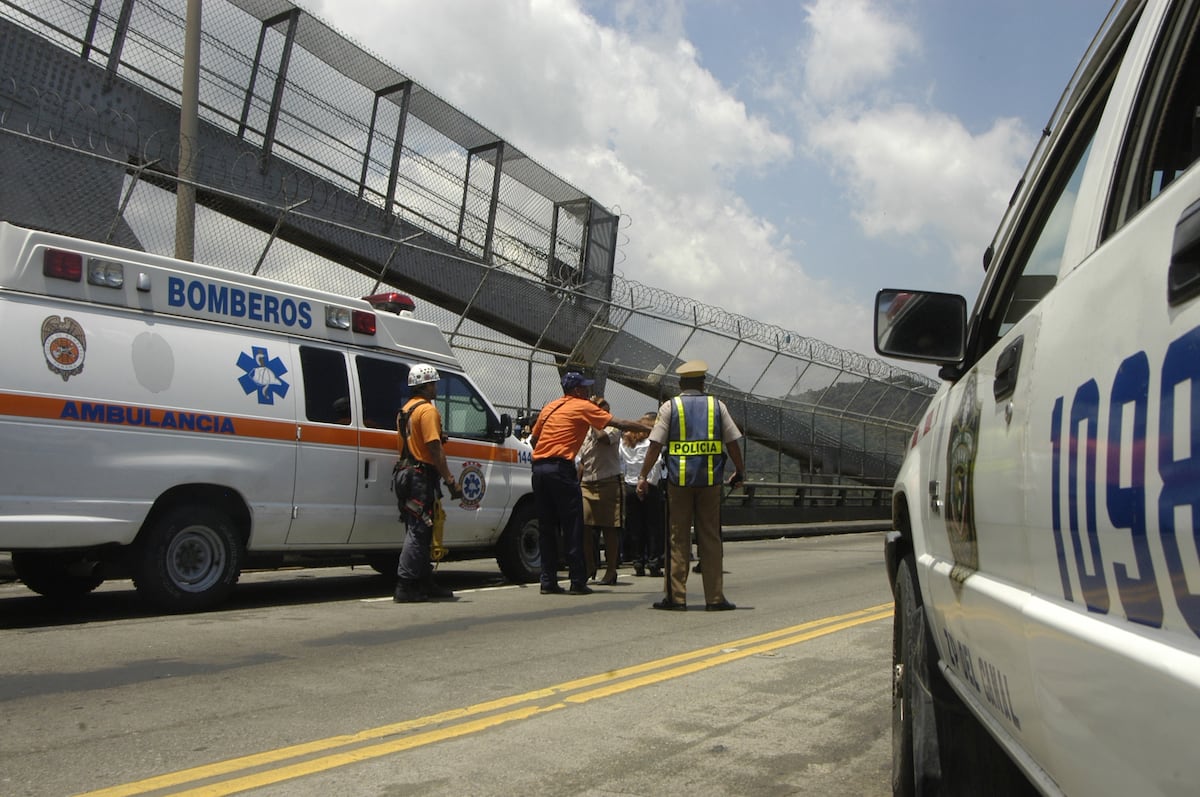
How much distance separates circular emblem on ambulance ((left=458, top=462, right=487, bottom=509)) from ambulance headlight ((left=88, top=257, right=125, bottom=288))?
3.47 metres

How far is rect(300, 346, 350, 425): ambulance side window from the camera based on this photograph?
8.59m

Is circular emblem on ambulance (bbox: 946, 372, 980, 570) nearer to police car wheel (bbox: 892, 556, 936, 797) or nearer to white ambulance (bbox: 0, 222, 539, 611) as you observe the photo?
police car wheel (bbox: 892, 556, 936, 797)

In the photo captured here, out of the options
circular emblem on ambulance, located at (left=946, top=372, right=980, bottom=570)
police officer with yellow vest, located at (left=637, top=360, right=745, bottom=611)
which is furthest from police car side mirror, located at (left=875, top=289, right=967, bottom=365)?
police officer with yellow vest, located at (left=637, top=360, right=745, bottom=611)

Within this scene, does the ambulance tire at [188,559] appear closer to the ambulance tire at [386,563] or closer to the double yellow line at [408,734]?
the ambulance tire at [386,563]

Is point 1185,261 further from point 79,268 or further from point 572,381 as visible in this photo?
point 572,381

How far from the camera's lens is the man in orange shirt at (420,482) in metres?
8.70

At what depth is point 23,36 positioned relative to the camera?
1316cm

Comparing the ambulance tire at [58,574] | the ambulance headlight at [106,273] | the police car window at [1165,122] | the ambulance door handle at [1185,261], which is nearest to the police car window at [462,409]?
the ambulance headlight at [106,273]

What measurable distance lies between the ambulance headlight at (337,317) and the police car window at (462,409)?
3.59 feet

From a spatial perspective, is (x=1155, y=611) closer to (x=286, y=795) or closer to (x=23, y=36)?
(x=286, y=795)

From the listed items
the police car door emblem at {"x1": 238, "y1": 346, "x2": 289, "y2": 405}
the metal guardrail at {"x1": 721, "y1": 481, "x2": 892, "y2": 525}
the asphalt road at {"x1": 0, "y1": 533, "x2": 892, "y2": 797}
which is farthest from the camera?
the metal guardrail at {"x1": 721, "y1": 481, "x2": 892, "y2": 525}

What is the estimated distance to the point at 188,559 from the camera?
25.6ft

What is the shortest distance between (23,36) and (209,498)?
830 centimetres

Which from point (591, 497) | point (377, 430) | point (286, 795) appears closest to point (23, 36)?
point (377, 430)
